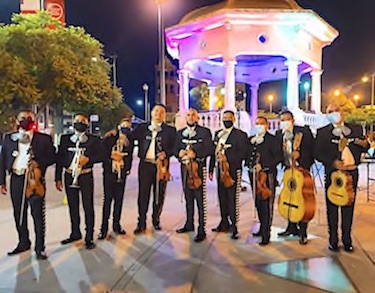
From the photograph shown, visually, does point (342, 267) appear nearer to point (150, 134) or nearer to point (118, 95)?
point (150, 134)

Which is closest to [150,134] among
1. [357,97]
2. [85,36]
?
[85,36]

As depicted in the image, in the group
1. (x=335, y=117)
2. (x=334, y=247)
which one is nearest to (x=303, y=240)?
(x=334, y=247)

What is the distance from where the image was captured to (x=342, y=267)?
5.01 metres

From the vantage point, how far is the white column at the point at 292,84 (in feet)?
52.5

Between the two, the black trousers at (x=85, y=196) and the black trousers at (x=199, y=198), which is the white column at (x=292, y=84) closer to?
the black trousers at (x=199, y=198)

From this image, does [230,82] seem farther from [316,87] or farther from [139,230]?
[139,230]

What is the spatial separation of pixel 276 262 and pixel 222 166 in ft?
4.91

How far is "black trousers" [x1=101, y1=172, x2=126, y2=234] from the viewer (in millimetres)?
6340

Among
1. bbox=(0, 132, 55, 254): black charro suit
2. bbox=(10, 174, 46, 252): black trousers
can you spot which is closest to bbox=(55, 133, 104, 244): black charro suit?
bbox=(0, 132, 55, 254): black charro suit

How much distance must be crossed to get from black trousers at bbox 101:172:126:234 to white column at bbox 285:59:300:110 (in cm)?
1056

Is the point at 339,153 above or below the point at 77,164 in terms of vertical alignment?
above

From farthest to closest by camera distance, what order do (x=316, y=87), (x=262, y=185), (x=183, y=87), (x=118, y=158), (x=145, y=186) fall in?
(x=316, y=87) < (x=183, y=87) < (x=145, y=186) < (x=118, y=158) < (x=262, y=185)

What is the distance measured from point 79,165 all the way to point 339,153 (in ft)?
9.85

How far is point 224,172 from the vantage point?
6.20 meters
